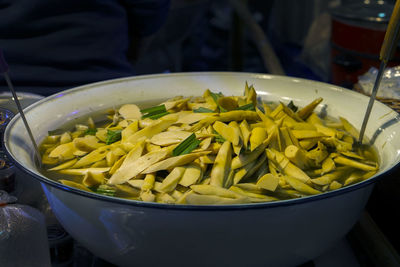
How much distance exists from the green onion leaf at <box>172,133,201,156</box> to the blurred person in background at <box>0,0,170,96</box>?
663 mm

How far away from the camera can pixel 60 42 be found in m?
1.17

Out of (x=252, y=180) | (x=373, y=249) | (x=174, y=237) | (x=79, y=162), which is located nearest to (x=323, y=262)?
(x=373, y=249)

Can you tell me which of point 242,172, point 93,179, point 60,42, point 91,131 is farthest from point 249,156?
point 60,42

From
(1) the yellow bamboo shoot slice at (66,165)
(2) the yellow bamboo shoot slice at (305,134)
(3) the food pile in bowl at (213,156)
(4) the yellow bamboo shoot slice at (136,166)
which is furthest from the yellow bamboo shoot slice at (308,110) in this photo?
(1) the yellow bamboo shoot slice at (66,165)

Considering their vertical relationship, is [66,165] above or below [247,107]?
below

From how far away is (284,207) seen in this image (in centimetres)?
48

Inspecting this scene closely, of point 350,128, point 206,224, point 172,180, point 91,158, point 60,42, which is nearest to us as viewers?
point 206,224

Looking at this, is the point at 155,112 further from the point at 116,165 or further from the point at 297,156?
the point at 297,156

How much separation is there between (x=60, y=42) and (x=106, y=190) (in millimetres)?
701

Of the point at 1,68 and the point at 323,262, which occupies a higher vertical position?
the point at 1,68

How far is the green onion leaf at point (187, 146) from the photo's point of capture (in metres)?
0.64

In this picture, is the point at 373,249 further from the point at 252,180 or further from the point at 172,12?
the point at 172,12

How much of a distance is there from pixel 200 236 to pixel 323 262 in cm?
29

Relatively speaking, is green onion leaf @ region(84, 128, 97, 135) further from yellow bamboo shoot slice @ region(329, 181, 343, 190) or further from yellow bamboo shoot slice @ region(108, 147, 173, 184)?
yellow bamboo shoot slice @ region(329, 181, 343, 190)
